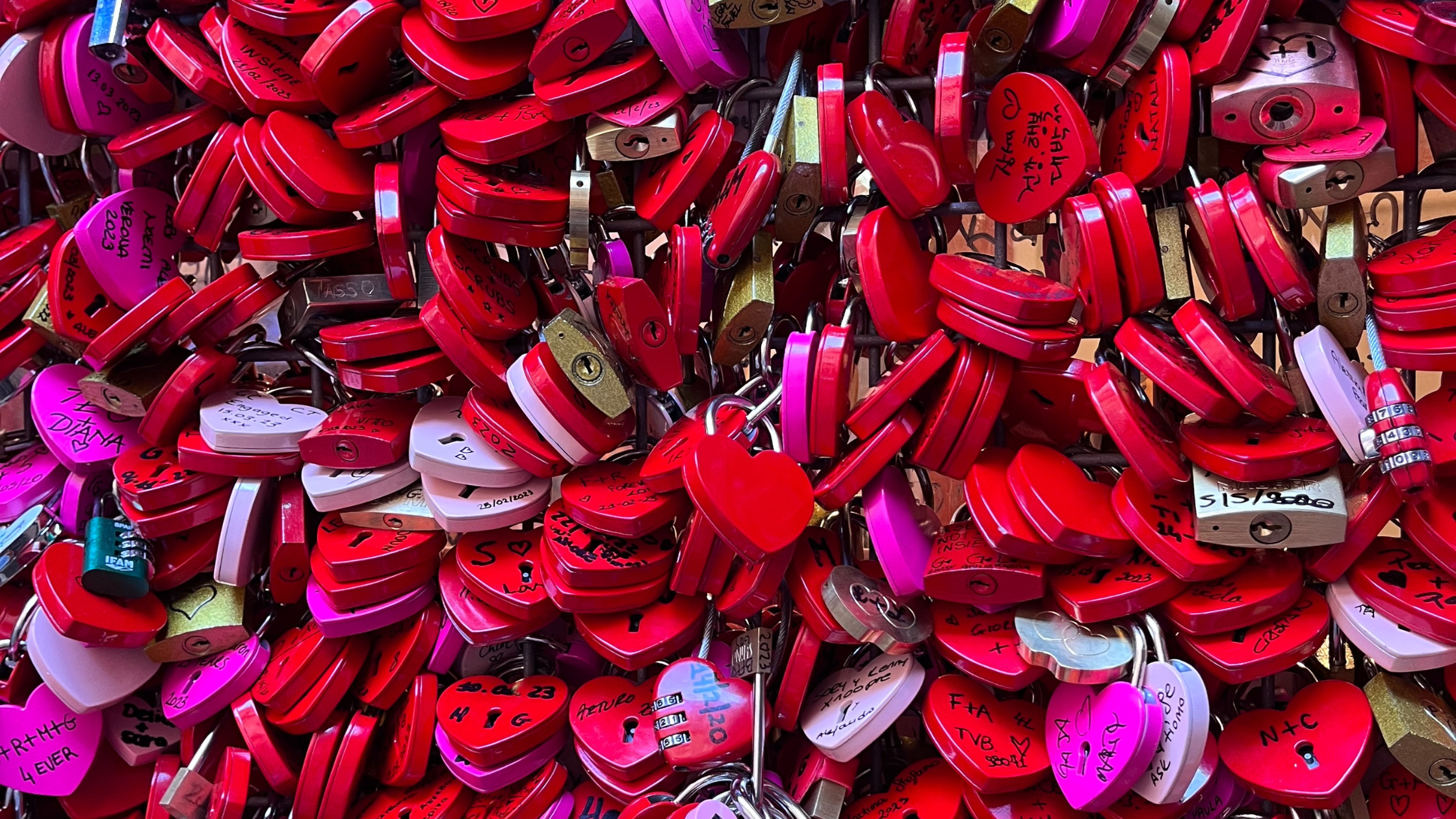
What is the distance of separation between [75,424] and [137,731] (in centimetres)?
30

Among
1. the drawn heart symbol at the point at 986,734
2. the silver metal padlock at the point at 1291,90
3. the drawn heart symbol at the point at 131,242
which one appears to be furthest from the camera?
the drawn heart symbol at the point at 131,242

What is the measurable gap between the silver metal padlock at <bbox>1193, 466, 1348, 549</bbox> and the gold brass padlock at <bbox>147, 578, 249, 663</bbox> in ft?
2.72

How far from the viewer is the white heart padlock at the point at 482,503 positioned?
93 cm

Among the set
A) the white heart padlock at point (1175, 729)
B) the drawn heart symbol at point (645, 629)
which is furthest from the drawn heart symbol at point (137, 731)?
the white heart padlock at point (1175, 729)

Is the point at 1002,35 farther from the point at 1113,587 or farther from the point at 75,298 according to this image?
the point at 75,298

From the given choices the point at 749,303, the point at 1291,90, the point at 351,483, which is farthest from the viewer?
the point at 351,483

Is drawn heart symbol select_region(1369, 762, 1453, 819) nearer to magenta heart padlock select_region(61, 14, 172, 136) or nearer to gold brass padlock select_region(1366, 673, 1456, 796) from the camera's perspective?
gold brass padlock select_region(1366, 673, 1456, 796)

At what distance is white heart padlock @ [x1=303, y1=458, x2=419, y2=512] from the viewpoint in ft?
3.13

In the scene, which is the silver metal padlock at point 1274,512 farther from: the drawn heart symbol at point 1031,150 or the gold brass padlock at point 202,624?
the gold brass padlock at point 202,624

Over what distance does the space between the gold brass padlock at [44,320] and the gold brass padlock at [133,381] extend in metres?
0.03

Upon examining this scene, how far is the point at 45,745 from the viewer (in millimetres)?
1007

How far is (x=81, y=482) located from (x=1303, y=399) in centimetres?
104

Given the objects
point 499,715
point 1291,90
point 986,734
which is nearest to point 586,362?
point 499,715

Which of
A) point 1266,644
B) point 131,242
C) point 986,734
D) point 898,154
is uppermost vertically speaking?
point 898,154
